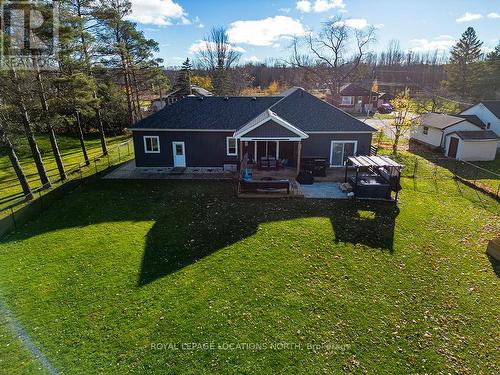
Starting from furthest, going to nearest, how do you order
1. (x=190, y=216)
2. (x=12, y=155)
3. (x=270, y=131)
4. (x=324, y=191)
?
1. (x=270, y=131)
2. (x=324, y=191)
3. (x=12, y=155)
4. (x=190, y=216)

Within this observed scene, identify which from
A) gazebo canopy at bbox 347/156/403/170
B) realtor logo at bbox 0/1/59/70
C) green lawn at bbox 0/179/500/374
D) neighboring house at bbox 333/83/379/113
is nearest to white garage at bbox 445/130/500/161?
green lawn at bbox 0/179/500/374

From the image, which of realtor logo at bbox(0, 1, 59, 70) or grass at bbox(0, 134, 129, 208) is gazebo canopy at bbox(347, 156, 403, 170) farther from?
grass at bbox(0, 134, 129, 208)

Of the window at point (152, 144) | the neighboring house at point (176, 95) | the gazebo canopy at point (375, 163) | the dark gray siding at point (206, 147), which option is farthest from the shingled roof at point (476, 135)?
the neighboring house at point (176, 95)

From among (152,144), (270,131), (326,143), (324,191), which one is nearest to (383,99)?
(326,143)

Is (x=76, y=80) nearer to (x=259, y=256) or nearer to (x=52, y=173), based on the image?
(x=52, y=173)

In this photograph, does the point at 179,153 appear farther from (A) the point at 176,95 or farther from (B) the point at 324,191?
(A) the point at 176,95

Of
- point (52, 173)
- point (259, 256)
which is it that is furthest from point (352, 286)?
point (52, 173)

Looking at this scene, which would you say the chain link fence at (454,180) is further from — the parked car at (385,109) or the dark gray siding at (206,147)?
the parked car at (385,109)
